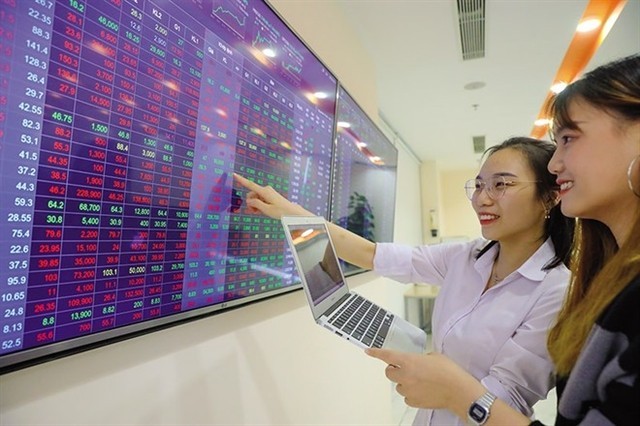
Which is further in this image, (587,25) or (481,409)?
(587,25)

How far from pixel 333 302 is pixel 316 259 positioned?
0.42 feet

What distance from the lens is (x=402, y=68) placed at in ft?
9.22

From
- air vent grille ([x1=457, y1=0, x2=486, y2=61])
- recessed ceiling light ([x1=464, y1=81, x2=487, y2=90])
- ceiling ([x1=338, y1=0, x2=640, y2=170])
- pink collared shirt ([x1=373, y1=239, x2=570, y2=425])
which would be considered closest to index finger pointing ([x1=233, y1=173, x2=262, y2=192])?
pink collared shirt ([x1=373, y1=239, x2=570, y2=425])

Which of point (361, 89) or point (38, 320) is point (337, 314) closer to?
point (38, 320)

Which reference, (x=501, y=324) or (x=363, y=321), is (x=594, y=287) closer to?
(x=501, y=324)

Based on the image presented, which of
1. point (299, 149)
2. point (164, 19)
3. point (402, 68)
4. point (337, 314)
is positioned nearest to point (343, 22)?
point (402, 68)

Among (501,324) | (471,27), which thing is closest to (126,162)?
(501,324)

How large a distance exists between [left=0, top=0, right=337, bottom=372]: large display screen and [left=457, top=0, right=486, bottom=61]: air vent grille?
1.50m

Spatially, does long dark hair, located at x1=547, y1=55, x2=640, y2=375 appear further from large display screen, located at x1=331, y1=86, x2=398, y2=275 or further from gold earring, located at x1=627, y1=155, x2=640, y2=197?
large display screen, located at x1=331, y1=86, x2=398, y2=275

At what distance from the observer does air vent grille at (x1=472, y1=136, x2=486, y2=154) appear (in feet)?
16.2

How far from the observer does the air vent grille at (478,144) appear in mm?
4940

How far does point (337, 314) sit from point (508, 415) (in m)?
0.42

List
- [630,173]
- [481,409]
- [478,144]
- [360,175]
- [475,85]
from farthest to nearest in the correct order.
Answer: [478,144]
[475,85]
[360,175]
[481,409]
[630,173]

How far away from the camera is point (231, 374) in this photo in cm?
102
